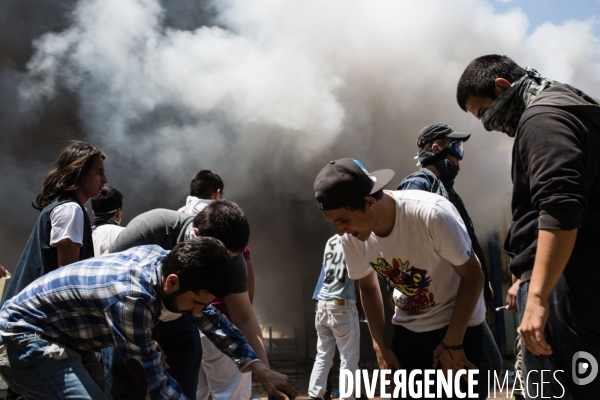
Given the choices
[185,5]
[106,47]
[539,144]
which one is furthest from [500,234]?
[539,144]

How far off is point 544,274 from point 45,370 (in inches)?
55.7

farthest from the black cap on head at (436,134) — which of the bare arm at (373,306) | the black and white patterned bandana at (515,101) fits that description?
the black and white patterned bandana at (515,101)

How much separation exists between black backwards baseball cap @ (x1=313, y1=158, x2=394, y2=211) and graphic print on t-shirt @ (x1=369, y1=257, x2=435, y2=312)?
0.90 feet

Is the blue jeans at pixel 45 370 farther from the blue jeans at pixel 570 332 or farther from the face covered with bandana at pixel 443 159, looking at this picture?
the face covered with bandana at pixel 443 159

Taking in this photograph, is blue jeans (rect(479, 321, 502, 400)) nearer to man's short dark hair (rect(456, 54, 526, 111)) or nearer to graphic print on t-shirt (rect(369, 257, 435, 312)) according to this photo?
graphic print on t-shirt (rect(369, 257, 435, 312))

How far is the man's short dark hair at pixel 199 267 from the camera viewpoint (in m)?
1.71

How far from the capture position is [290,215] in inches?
305

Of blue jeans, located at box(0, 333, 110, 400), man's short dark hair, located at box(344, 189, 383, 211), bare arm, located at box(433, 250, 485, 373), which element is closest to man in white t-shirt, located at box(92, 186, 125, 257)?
blue jeans, located at box(0, 333, 110, 400)

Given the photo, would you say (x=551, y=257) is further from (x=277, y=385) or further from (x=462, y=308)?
(x=277, y=385)

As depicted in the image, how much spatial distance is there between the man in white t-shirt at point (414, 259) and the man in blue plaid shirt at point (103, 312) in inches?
16.3

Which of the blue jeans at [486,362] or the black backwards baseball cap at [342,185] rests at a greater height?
the black backwards baseball cap at [342,185]

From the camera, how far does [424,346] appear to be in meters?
1.99

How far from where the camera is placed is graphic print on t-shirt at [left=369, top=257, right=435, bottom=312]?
6.32ft

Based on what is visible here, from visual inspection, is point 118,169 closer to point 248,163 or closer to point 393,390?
point 248,163
